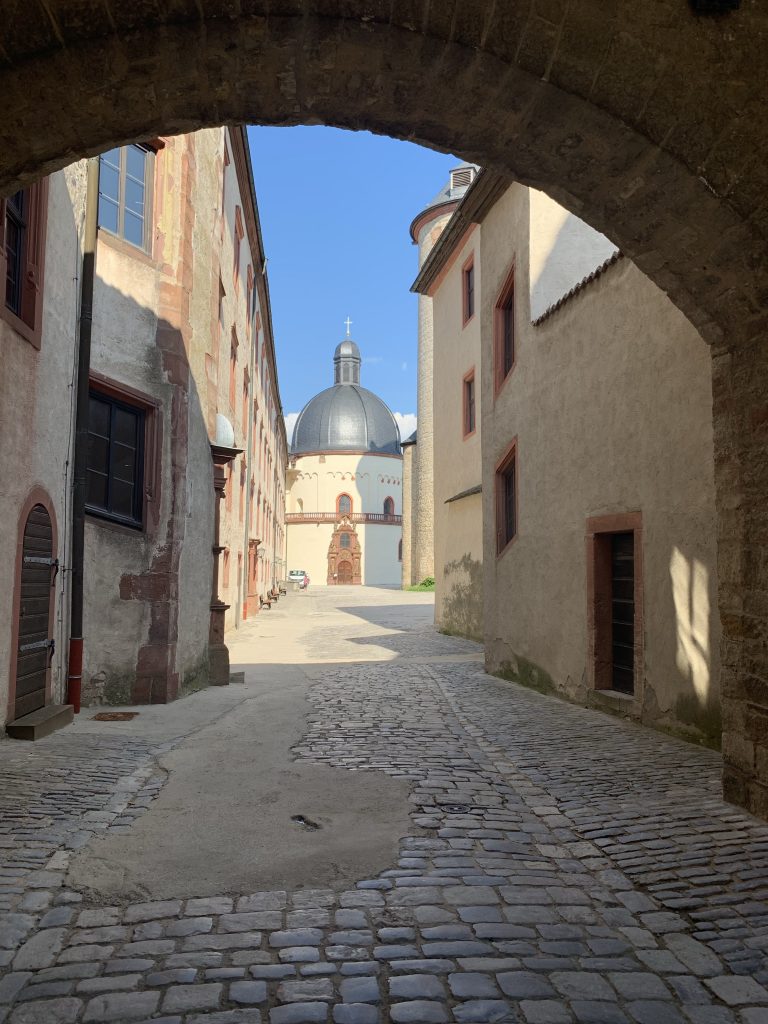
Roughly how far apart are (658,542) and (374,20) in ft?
16.9

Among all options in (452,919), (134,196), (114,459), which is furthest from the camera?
(134,196)

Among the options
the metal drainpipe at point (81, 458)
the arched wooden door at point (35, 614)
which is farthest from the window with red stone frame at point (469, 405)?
the arched wooden door at point (35, 614)

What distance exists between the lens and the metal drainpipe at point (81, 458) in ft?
27.2

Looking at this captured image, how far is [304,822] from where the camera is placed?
471cm

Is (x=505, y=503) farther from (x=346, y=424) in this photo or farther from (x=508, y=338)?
(x=346, y=424)

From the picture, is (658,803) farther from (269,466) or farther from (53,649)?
(269,466)

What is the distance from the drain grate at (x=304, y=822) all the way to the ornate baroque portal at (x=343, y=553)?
62.1m

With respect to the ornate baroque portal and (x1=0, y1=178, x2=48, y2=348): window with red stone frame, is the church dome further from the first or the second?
(x1=0, y1=178, x2=48, y2=348): window with red stone frame

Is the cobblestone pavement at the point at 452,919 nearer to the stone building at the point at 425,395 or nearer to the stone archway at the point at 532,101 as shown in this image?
the stone archway at the point at 532,101

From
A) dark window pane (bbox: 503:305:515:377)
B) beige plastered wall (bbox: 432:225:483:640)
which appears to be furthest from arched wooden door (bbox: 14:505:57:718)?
beige plastered wall (bbox: 432:225:483:640)

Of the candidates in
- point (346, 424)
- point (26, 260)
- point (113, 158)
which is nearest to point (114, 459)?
point (26, 260)

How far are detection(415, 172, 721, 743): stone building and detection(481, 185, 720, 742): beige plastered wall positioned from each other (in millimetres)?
19

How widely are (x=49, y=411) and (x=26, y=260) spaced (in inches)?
52.6

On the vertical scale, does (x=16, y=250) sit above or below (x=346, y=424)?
below
